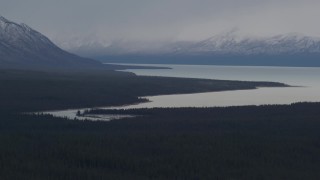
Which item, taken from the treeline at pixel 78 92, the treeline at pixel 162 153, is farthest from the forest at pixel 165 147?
the treeline at pixel 78 92

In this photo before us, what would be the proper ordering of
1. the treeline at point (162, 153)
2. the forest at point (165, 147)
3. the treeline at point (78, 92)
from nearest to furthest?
the treeline at point (162, 153), the forest at point (165, 147), the treeline at point (78, 92)

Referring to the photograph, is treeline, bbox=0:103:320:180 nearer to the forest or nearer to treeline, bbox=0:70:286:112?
the forest

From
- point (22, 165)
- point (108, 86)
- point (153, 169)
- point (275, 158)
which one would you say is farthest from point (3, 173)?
point (108, 86)

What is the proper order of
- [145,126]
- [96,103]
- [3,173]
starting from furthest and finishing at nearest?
1. [96,103]
2. [145,126]
3. [3,173]

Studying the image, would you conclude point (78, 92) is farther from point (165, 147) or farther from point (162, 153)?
point (162, 153)

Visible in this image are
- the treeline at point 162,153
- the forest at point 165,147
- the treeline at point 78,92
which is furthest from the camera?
the treeline at point 78,92

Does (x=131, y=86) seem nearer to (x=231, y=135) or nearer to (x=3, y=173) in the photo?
(x=231, y=135)

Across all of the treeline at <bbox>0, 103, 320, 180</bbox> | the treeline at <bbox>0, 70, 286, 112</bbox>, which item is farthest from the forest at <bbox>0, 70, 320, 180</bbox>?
the treeline at <bbox>0, 70, 286, 112</bbox>

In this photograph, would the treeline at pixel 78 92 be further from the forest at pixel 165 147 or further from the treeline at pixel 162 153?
the treeline at pixel 162 153
